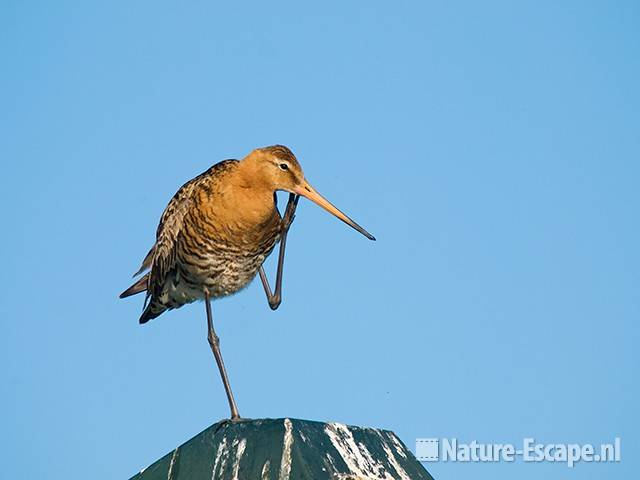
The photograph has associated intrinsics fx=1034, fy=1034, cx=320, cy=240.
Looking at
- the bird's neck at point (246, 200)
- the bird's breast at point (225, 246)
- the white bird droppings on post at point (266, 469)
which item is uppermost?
the bird's neck at point (246, 200)

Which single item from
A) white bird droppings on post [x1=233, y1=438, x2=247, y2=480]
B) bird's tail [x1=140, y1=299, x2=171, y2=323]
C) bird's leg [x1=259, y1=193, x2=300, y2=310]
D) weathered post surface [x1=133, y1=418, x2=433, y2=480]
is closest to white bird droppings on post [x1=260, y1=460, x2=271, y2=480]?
weathered post surface [x1=133, y1=418, x2=433, y2=480]

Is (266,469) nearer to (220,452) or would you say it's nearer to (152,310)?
(220,452)

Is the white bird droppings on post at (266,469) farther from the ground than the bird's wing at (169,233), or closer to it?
closer to it

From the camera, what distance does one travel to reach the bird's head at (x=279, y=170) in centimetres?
874

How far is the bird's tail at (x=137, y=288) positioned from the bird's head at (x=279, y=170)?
2149 millimetres

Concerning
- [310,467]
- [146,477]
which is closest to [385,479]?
[310,467]

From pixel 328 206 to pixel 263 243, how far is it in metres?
0.66

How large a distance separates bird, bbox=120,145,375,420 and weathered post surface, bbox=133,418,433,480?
3593mm

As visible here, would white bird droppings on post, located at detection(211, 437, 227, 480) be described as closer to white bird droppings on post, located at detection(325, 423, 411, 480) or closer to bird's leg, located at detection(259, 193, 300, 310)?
white bird droppings on post, located at detection(325, 423, 411, 480)

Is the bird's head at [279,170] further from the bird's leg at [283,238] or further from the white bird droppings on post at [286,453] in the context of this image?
the white bird droppings on post at [286,453]

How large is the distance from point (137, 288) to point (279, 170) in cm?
248

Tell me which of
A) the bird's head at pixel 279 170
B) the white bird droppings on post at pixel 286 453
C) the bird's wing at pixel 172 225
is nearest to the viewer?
the white bird droppings on post at pixel 286 453

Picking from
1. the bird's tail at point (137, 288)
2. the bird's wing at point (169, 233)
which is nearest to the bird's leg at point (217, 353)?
the bird's wing at point (169, 233)

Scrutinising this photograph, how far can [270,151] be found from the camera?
8.76 m
